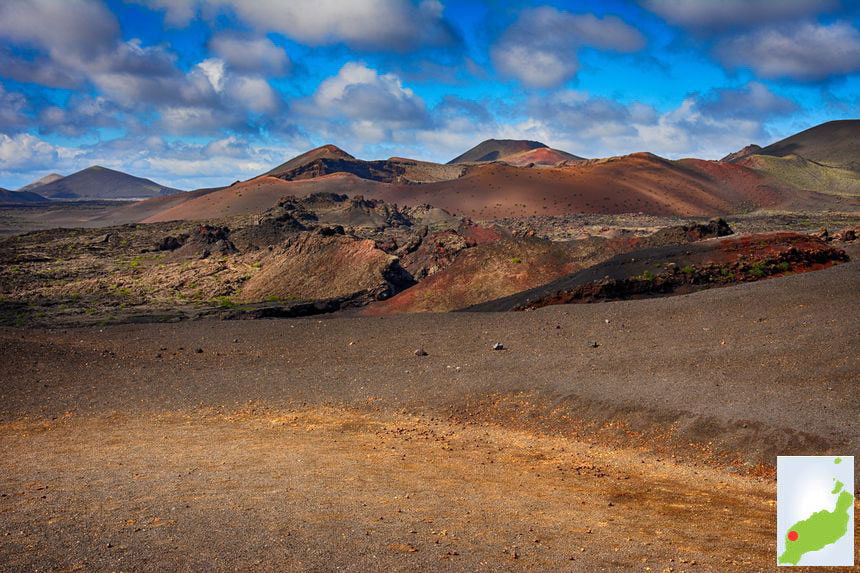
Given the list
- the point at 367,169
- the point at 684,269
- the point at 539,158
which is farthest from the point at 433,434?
the point at 539,158

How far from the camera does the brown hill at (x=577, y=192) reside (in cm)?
8219

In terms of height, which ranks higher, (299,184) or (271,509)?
(299,184)

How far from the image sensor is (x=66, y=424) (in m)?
13.3

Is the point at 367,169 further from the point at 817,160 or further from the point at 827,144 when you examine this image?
the point at 827,144

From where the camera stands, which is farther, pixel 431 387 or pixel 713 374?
pixel 431 387

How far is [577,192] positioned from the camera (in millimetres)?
84312

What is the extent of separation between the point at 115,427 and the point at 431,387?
5.85 meters

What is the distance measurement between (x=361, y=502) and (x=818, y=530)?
4580 mm

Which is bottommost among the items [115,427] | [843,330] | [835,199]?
[115,427]

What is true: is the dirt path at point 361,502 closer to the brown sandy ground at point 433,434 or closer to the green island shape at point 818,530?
the brown sandy ground at point 433,434

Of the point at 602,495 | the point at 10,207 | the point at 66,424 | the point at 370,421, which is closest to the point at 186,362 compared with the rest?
the point at 66,424

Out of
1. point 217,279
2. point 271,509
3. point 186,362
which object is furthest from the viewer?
point 217,279

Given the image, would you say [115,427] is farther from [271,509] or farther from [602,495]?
[602,495]

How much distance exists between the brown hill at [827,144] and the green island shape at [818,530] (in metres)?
147
